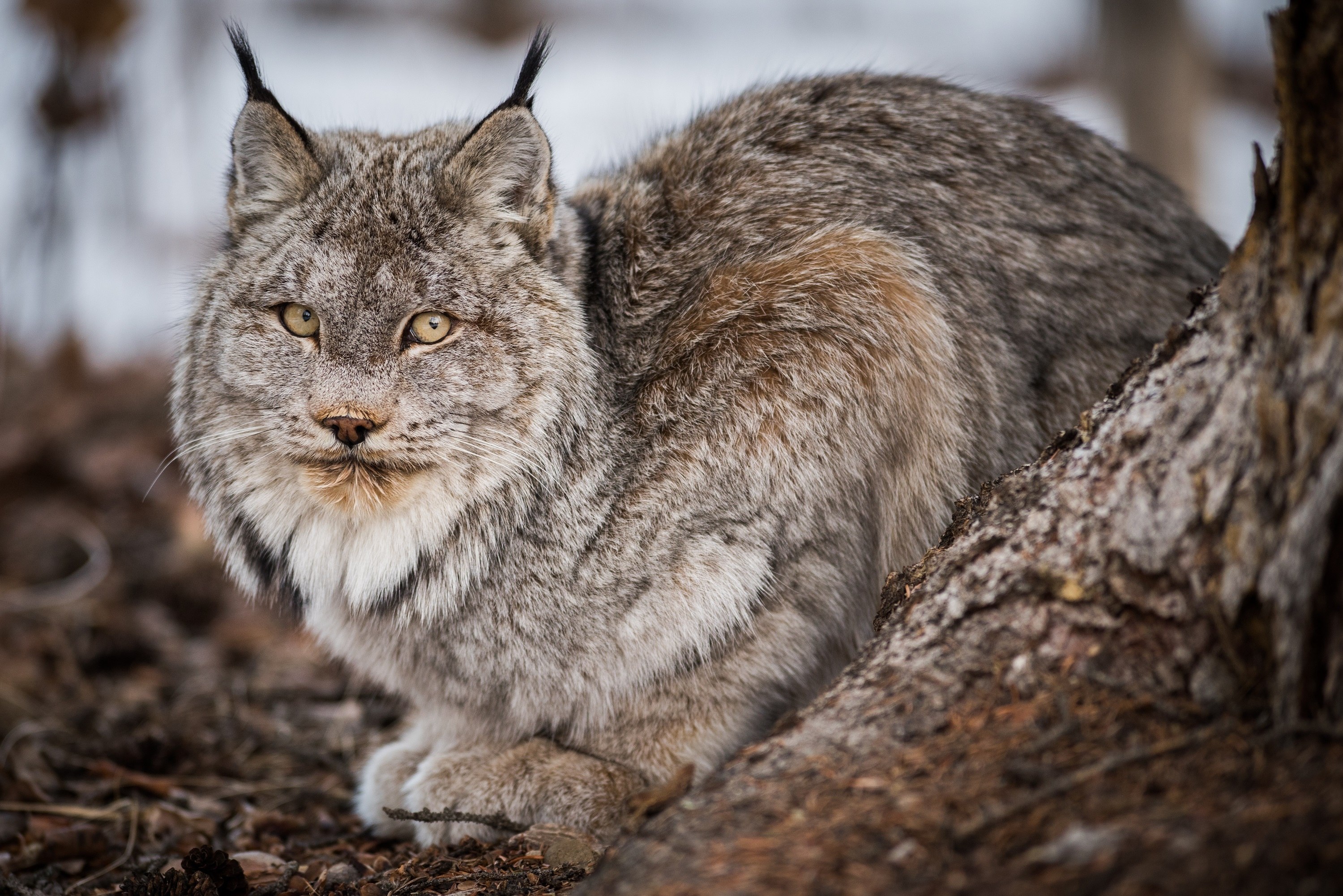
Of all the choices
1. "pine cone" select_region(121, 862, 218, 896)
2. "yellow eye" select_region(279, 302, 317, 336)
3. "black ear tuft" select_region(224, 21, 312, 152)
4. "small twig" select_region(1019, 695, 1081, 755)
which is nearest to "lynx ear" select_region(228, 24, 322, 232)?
"black ear tuft" select_region(224, 21, 312, 152)

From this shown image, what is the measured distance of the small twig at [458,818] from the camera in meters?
3.09

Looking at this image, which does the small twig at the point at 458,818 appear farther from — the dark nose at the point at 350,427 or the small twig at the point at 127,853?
the dark nose at the point at 350,427

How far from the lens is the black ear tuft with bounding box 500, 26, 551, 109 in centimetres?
324

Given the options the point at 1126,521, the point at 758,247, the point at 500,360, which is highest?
the point at 758,247

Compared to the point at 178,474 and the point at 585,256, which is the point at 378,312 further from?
the point at 178,474

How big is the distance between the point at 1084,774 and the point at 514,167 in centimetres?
233

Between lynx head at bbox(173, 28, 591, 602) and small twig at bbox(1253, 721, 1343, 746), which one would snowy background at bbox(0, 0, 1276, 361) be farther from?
small twig at bbox(1253, 721, 1343, 746)

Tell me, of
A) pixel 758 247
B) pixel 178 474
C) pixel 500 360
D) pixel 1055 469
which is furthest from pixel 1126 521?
pixel 178 474

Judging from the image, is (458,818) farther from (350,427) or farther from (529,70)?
(529,70)

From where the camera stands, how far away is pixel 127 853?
129 inches

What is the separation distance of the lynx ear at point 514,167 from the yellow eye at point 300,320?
1.77 feet

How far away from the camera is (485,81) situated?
11.7 m

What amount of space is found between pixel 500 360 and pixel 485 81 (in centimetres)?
926

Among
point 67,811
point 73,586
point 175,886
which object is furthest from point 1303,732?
point 73,586
